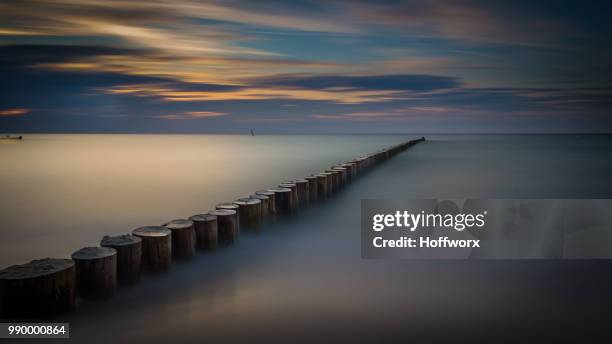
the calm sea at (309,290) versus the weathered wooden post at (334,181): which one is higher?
the weathered wooden post at (334,181)

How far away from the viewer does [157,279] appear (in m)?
3.95

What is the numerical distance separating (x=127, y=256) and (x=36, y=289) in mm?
813

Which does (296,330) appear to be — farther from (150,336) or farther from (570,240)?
(570,240)

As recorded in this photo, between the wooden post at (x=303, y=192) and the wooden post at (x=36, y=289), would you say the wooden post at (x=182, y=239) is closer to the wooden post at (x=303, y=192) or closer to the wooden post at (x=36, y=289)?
the wooden post at (x=36, y=289)

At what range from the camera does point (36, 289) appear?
2867 mm

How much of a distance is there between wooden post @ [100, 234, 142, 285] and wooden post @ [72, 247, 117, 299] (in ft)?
0.55

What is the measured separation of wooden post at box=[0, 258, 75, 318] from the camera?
283cm

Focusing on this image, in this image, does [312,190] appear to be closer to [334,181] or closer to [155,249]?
[334,181]

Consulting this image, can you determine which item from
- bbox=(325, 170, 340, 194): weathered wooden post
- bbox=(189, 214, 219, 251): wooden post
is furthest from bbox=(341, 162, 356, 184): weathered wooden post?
bbox=(189, 214, 219, 251): wooden post

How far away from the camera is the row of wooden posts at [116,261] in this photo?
2.86m

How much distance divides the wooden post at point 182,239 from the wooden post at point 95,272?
2.90 feet

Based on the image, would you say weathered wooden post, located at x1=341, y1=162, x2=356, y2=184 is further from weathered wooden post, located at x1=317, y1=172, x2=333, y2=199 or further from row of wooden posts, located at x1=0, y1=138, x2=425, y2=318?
row of wooden posts, located at x1=0, y1=138, x2=425, y2=318

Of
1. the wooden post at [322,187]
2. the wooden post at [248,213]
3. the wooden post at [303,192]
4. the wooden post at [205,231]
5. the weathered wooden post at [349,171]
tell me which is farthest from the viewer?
the weathered wooden post at [349,171]

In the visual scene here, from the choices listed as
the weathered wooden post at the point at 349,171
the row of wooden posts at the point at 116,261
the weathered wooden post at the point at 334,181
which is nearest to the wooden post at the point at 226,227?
the row of wooden posts at the point at 116,261
